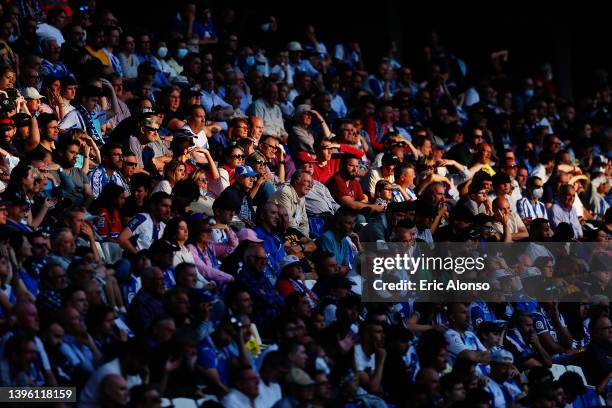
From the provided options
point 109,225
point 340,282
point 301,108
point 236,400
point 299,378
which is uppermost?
point 301,108

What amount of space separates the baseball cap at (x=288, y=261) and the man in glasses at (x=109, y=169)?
1.53 meters

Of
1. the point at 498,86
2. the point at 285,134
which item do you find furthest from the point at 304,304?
the point at 498,86

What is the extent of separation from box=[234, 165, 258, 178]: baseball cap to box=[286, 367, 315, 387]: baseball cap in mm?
3194

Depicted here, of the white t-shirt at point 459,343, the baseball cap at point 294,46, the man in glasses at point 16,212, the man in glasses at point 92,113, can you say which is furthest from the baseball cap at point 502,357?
the baseball cap at point 294,46

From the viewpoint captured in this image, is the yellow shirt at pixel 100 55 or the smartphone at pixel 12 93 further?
the yellow shirt at pixel 100 55

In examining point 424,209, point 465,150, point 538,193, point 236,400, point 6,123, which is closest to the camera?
point 236,400

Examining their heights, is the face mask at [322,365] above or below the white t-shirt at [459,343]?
below

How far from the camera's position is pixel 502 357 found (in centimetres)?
1110

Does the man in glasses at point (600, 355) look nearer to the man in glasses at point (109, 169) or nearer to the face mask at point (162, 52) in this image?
the man in glasses at point (109, 169)

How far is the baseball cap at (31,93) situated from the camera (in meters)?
12.5

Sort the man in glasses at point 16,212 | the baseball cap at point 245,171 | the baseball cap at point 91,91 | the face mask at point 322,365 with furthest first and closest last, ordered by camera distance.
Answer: the baseball cap at point 91,91 → the baseball cap at point 245,171 → the man in glasses at point 16,212 → the face mask at point 322,365

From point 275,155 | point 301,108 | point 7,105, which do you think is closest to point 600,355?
point 275,155

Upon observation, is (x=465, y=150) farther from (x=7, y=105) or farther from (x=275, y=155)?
(x=7, y=105)

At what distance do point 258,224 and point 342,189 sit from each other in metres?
1.93
